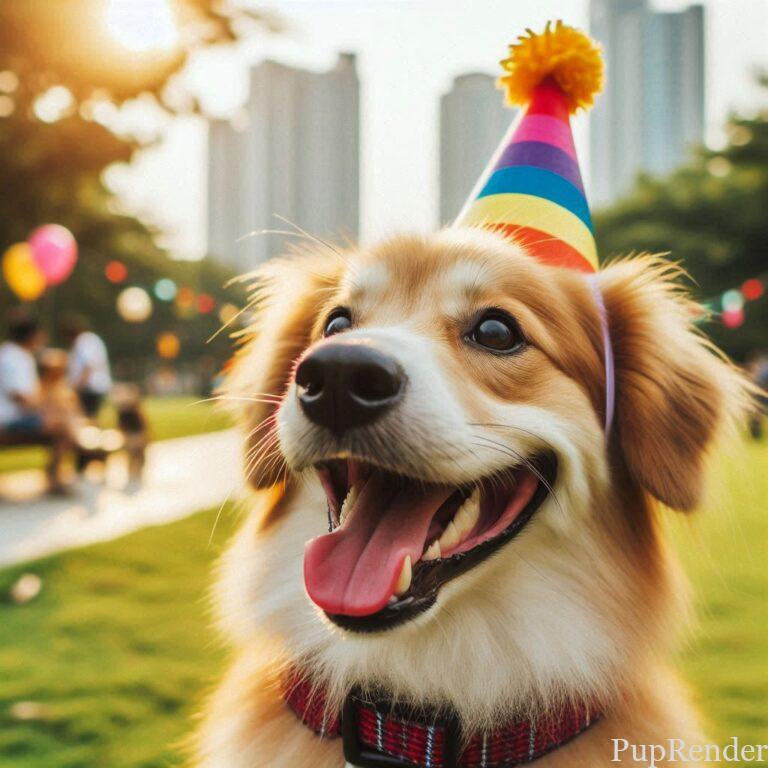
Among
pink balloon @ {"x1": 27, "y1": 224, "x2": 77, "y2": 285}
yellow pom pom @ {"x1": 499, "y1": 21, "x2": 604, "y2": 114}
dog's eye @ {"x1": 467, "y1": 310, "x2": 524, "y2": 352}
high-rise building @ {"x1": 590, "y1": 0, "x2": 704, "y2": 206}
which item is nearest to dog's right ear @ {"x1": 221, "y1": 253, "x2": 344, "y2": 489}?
dog's eye @ {"x1": 467, "y1": 310, "x2": 524, "y2": 352}

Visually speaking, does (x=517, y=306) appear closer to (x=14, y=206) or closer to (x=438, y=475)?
(x=438, y=475)

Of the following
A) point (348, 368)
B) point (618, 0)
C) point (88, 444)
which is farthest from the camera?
point (618, 0)

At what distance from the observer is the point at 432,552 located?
1.91m

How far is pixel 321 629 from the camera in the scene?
213 cm

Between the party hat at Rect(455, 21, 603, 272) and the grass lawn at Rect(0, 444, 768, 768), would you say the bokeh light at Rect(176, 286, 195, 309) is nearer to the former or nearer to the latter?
the grass lawn at Rect(0, 444, 768, 768)

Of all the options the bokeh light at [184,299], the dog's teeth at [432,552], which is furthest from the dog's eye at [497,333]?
the bokeh light at [184,299]

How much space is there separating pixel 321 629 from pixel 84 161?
1497 centimetres

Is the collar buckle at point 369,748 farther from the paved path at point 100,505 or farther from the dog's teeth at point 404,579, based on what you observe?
the paved path at point 100,505

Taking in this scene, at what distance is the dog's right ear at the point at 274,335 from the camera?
2584 millimetres

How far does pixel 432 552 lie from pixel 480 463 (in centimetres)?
25

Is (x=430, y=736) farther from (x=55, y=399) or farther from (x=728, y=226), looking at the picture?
(x=728, y=226)

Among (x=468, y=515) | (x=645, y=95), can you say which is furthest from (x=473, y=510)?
(x=645, y=95)

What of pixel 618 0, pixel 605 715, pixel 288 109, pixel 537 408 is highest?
pixel 618 0

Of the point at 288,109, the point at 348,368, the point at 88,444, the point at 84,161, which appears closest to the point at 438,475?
the point at 348,368
